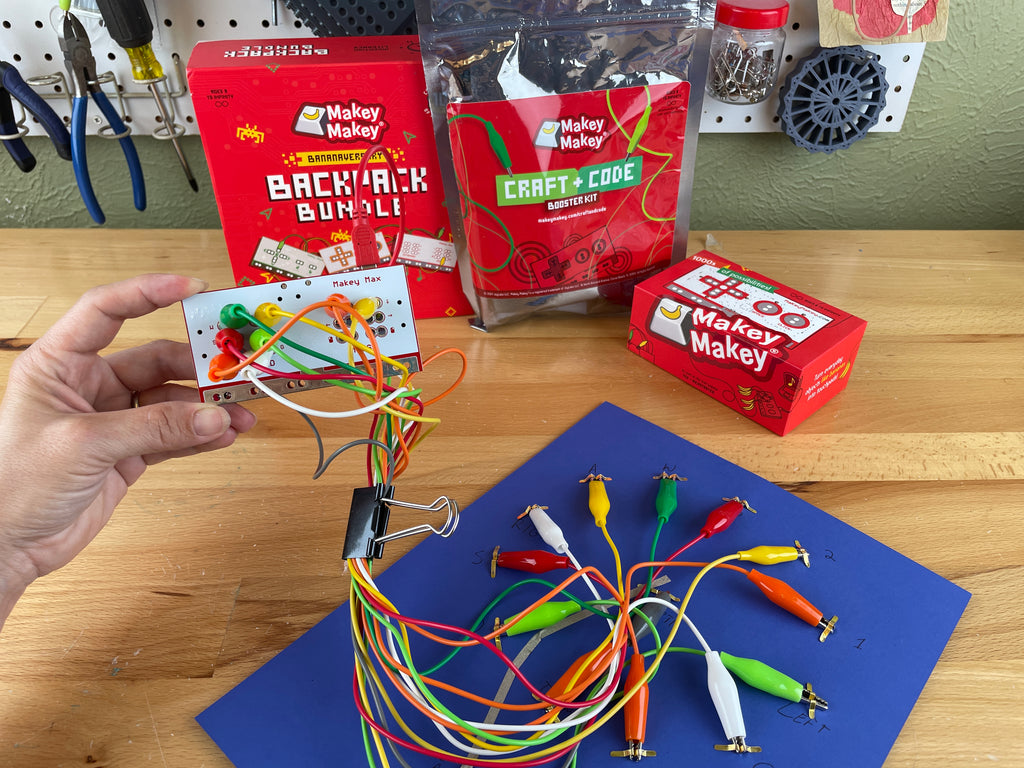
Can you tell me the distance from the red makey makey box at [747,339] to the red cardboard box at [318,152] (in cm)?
24

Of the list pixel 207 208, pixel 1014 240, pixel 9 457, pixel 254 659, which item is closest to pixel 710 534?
pixel 254 659

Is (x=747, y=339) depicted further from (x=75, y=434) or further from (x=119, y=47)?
(x=119, y=47)

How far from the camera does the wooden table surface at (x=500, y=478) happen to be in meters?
0.45

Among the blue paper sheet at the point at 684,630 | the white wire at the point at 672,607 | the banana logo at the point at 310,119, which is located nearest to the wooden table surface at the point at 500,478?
the blue paper sheet at the point at 684,630

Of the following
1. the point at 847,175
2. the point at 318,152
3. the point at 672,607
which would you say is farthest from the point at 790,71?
the point at 672,607

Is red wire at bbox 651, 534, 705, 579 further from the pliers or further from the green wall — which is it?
the pliers

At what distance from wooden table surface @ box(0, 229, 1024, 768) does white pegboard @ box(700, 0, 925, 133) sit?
143 millimetres

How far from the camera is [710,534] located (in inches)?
21.4

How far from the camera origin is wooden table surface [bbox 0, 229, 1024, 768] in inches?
17.9

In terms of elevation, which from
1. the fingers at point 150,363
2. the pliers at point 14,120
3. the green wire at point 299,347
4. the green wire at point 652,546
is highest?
the pliers at point 14,120

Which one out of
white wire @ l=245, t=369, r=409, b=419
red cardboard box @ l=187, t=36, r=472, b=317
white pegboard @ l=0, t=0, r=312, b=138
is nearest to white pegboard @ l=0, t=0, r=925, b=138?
white pegboard @ l=0, t=0, r=312, b=138

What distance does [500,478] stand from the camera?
60 cm

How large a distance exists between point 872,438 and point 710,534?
0.21 metres

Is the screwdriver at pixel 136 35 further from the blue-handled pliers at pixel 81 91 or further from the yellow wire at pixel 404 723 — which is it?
the yellow wire at pixel 404 723
